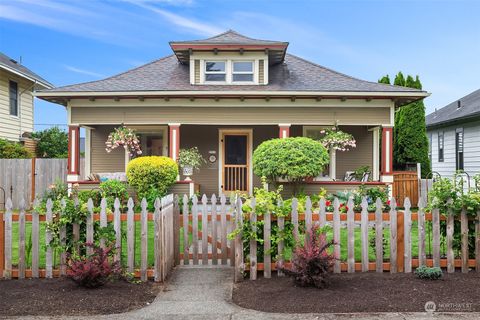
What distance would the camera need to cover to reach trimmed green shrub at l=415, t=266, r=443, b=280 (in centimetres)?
625

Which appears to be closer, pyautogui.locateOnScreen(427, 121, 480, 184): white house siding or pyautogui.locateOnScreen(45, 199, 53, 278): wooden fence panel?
pyautogui.locateOnScreen(45, 199, 53, 278): wooden fence panel

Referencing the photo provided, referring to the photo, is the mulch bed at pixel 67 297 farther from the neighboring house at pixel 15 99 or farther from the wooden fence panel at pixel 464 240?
the neighboring house at pixel 15 99

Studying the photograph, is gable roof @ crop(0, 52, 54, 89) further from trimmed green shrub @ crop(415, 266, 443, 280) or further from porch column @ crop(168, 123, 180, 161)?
trimmed green shrub @ crop(415, 266, 443, 280)

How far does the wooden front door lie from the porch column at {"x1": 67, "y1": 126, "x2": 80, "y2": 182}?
17.1 feet

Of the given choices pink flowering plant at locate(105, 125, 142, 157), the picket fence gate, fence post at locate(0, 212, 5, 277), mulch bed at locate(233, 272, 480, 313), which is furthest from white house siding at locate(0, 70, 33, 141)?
mulch bed at locate(233, 272, 480, 313)

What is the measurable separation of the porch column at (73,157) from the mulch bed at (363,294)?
416 inches

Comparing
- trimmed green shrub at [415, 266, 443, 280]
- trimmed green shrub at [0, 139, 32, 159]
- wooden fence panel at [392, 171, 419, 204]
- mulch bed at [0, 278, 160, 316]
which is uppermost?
trimmed green shrub at [0, 139, 32, 159]

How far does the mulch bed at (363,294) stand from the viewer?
5293 millimetres

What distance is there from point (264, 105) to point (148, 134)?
16.4 feet

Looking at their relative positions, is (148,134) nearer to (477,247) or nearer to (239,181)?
(239,181)

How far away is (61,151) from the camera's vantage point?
23281 millimetres

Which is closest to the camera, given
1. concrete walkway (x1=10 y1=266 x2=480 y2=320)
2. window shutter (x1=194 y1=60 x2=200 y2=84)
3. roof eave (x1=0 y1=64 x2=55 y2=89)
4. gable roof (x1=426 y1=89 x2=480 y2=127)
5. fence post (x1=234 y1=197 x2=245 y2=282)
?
concrete walkway (x1=10 y1=266 x2=480 y2=320)

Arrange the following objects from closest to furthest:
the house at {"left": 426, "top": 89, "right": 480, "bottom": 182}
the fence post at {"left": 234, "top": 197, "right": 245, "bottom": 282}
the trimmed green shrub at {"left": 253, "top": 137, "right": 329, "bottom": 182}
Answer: the fence post at {"left": 234, "top": 197, "right": 245, "bottom": 282}
the trimmed green shrub at {"left": 253, "top": 137, "right": 329, "bottom": 182}
the house at {"left": 426, "top": 89, "right": 480, "bottom": 182}

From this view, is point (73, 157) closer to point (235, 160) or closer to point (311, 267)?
point (235, 160)
